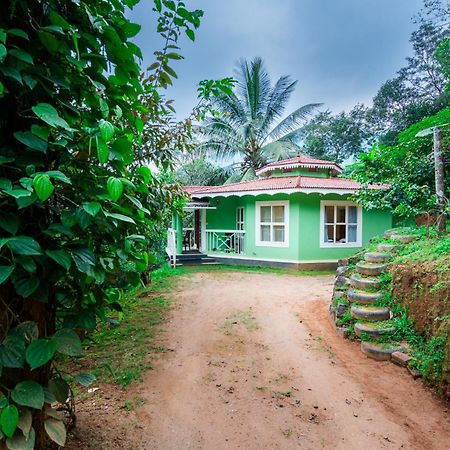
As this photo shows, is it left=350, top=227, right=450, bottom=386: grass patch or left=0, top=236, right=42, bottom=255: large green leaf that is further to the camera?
left=350, top=227, right=450, bottom=386: grass patch

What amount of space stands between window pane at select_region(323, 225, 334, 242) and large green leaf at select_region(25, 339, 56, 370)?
33.1 ft

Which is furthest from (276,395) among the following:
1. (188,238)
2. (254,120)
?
(254,120)

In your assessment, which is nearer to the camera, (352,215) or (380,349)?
(380,349)

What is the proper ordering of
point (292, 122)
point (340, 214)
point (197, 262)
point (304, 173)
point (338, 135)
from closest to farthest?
point (340, 214)
point (197, 262)
point (304, 173)
point (292, 122)
point (338, 135)

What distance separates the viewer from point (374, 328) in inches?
159

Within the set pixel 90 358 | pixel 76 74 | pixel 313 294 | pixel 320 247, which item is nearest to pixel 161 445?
pixel 90 358

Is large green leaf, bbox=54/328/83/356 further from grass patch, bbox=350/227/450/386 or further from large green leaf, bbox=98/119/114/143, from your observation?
grass patch, bbox=350/227/450/386

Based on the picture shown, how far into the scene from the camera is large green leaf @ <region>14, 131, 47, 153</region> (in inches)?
42.8

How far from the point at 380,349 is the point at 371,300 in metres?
0.90

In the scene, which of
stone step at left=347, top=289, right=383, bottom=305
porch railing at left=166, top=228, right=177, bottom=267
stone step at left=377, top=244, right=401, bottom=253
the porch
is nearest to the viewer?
stone step at left=347, top=289, right=383, bottom=305

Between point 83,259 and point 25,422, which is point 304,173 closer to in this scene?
point 83,259

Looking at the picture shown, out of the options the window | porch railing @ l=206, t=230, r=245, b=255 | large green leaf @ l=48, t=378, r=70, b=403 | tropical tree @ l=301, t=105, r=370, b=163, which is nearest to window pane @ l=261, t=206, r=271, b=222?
porch railing @ l=206, t=230, r=245, b=255

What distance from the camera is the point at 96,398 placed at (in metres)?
2.77

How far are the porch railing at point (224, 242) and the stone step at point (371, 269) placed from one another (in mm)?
6579
